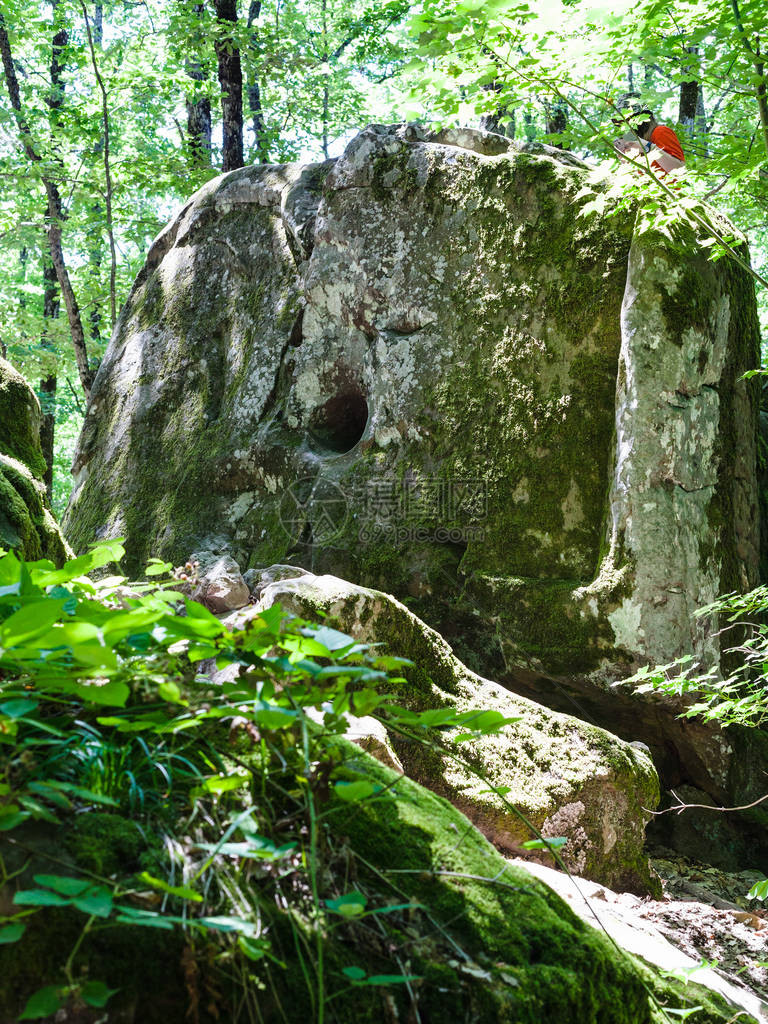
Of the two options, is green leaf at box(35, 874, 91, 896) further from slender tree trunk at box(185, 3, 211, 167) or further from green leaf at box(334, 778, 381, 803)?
slender tree trunk at box(185, 3, 211, 167)

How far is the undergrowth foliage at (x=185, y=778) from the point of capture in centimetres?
111

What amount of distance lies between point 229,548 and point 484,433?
2538 mm

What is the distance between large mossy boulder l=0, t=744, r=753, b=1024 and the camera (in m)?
1.08

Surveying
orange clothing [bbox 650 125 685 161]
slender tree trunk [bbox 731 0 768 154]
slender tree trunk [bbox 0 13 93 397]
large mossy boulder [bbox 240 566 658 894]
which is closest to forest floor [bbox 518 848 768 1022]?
large mossy boulder [bbox 240 566 658 894]

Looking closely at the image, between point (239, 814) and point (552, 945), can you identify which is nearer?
point (239, 814)

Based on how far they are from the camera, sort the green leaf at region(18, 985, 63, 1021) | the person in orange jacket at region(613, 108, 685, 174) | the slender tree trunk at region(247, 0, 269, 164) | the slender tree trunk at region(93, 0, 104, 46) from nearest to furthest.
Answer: the green leaf at region(18, 985, 63, 1021) → the person in orange jacket at region(613, 108, 685, 174) → the slender tree trunk at region(247, 0, 269, 164) → the slender tree trunk at region(93, 0, 104, 46)

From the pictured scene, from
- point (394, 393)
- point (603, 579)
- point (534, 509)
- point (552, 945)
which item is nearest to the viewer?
point (552, 945)

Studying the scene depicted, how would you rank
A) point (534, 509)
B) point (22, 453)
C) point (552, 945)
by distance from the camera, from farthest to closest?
1. point (534, 509)
2. point (22, 453)
3. point (552, 945)

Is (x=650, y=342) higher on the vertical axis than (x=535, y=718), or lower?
higher

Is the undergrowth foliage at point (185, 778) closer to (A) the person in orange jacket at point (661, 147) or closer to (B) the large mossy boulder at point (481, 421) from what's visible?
(B) the large mossy boulder at point (481, 421)

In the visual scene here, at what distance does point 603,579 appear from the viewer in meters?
5.71

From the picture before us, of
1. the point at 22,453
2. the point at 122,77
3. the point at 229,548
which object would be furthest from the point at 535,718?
the point at 122,77

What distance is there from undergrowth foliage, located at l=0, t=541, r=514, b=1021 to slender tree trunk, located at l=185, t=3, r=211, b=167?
1093 centimetres

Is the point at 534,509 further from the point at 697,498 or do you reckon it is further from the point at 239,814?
the point at 239,814
